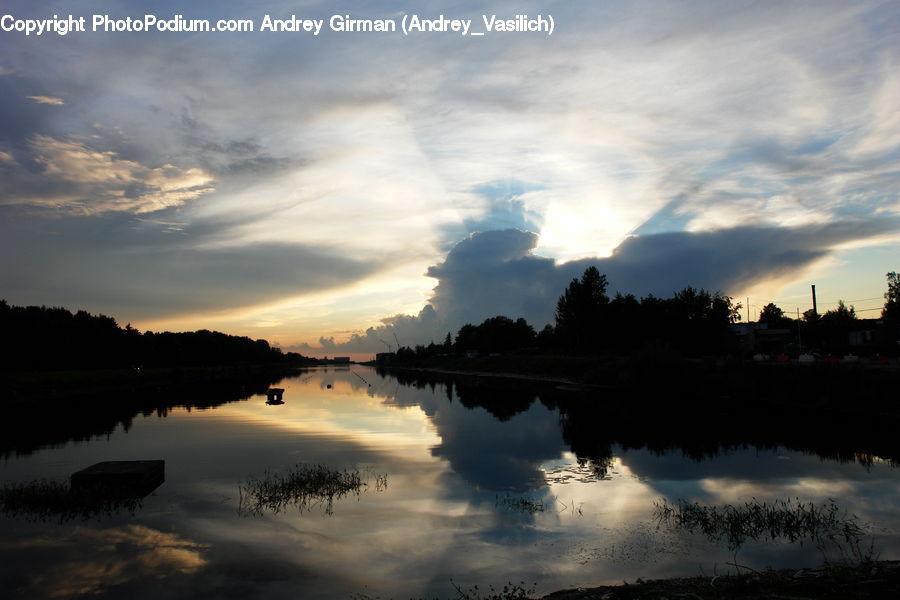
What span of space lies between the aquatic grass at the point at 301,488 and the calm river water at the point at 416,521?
13.0 inches

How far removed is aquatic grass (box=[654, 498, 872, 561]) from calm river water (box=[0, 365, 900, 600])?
0.49m

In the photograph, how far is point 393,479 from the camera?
937 inches

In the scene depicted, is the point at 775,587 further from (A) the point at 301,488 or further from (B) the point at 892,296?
(B) the point at 892,296

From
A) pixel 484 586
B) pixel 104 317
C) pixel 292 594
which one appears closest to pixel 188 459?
pixel 292 594

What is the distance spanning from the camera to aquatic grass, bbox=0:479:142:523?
17.7 meters

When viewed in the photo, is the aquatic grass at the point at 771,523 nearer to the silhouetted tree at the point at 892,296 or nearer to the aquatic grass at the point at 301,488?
the aquatic grass at the point at 301,488

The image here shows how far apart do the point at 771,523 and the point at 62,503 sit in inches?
796

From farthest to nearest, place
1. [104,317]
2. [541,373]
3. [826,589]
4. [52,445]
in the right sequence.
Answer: [104,317]
[541,373]
[52,445]
[826,589]

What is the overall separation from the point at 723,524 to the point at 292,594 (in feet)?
36.9

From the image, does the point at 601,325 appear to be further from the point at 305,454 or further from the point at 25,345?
the point at 25,345

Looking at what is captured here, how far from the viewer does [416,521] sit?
57.5 feet

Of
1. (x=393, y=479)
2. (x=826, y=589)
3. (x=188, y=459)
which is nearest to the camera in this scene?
(x=826, y=589)

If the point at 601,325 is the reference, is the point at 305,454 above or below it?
below

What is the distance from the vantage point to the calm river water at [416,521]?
1288cm
